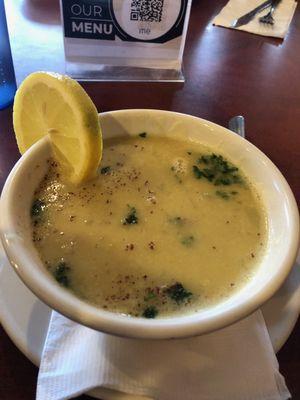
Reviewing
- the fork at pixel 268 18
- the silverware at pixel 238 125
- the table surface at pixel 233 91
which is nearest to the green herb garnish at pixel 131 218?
the table surface at pixel 233 91

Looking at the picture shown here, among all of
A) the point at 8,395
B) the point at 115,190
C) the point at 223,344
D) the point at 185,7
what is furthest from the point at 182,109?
the point at 8,395

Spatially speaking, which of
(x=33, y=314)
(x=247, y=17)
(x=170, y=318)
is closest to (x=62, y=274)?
(x=33, y=314)

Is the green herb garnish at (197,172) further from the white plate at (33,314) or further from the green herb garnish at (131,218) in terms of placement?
the white plate at (33,314)

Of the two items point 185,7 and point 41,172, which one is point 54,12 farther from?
point 41,172

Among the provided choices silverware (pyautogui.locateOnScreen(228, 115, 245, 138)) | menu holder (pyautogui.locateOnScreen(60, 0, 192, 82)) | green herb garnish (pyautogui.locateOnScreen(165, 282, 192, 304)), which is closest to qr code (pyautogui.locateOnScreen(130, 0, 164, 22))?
menu holder (pyautogui.locateOnScreen(60, 0, 192, 82))

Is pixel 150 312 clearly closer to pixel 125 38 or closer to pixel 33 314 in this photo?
pixel 33 314

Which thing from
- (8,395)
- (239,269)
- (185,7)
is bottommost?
(8,395)

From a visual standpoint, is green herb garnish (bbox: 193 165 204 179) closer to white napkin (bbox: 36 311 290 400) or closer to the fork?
white napkin (bbox: 36 311 290 400)
